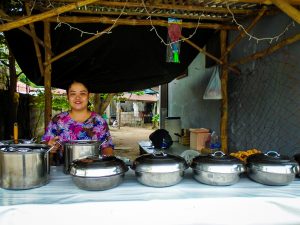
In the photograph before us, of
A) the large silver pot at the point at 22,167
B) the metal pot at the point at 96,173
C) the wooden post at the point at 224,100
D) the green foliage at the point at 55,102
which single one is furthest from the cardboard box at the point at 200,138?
the green foliage at the point at 55,102

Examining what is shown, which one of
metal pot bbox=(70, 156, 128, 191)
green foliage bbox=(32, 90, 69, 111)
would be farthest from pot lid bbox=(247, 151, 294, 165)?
green foliage bbox=(32, 90, 69, 111)

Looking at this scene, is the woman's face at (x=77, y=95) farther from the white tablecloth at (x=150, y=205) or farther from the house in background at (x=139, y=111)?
the house in background at (x=139, y=111)

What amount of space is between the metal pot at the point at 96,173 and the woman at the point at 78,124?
991mm

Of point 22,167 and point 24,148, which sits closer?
point 22,167

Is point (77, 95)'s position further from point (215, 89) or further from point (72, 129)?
point (215, 89)

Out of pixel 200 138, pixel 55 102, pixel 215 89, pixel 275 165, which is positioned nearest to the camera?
pixel 275 165

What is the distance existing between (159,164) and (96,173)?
34 cm

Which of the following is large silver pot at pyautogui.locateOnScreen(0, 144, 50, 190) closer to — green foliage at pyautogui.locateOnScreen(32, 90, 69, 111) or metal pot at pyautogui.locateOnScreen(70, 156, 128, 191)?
metal pot at pyautogui.locateOnScreen(70, 156, 128, 191)

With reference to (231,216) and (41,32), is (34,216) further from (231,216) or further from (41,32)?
(41,32)

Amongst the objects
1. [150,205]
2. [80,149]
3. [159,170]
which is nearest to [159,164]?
[159,170]

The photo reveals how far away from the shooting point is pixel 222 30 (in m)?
4.10

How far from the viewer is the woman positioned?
8.09 ft

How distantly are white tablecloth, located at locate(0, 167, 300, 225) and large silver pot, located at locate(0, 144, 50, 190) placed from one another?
0.15 feet

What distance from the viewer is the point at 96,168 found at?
4.65 ft
